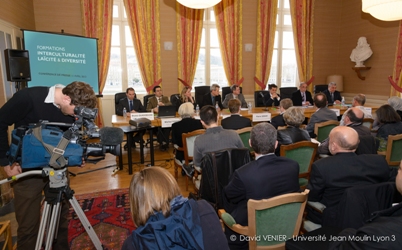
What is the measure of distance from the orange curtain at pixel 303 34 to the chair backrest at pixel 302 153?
623cm

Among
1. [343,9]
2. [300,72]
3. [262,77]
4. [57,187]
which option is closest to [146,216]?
[57,187]

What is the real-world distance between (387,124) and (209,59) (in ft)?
17.5

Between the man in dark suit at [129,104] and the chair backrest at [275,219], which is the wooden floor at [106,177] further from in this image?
the chair backrest at [275,219]

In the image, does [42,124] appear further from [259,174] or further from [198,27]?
[198,27]

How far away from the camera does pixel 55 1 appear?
653 centimetres

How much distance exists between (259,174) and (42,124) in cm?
136

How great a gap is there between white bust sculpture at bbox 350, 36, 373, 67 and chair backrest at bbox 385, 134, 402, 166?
5.38 metres

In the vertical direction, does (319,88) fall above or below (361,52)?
below

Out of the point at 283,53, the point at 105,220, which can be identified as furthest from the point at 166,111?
the point at 283,53

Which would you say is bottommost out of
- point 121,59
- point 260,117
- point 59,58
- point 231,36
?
point 260,117

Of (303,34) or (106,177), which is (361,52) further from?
(106,177)

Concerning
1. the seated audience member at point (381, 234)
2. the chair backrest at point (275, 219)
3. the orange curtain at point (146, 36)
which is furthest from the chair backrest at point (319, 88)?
the seated audience member at point (381, 234)

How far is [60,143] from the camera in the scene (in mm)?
1524

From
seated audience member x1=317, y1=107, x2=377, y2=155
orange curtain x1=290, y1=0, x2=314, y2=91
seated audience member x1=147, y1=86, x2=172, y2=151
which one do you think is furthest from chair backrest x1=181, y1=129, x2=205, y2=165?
orange curtain x1=290, y1=0, x2=314, y2=91
